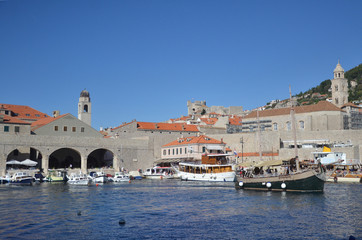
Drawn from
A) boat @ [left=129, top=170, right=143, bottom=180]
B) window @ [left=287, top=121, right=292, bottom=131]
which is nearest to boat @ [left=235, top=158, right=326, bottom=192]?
boat @ [left=129, top=170, right=143, bottom=180]

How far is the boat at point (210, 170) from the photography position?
146 ft

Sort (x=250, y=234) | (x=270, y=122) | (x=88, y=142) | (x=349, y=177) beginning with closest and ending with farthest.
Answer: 1. (x=250, y=234)
2. (x=349, y=177)
3. (x=88, y=142)
4. (x=270, y=122)

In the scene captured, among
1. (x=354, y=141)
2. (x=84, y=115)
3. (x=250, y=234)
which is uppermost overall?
(x=84, y=115)

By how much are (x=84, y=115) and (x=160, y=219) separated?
5726 cm

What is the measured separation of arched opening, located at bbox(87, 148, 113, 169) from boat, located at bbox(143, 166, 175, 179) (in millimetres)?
7357

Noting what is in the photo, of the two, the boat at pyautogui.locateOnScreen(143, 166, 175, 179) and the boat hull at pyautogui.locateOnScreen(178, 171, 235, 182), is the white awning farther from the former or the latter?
the boat hull at pyautogui.locateOnScreen(178, 171, 235, 182)

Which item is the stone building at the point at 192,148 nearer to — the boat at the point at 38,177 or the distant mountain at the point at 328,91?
the boat at the point at 38,177

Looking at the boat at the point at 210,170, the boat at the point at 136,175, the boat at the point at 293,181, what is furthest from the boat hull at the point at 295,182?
the boat at the point at 136,175

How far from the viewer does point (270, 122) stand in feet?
232

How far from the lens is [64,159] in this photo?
58031 mm

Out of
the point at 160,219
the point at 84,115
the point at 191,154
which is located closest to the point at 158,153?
the point at 191,154

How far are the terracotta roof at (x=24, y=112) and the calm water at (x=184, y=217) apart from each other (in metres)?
36.9

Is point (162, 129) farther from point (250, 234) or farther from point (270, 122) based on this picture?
point (250, 234)

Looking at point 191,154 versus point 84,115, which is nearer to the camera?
point 191,154
